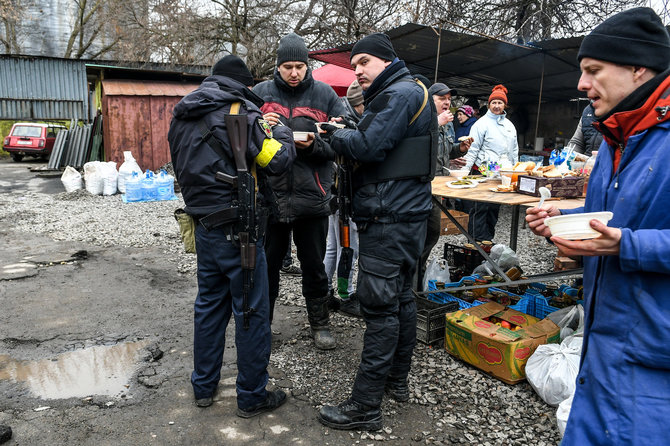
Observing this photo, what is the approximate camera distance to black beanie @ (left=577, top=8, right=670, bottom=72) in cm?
146

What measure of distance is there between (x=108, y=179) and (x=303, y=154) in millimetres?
9142

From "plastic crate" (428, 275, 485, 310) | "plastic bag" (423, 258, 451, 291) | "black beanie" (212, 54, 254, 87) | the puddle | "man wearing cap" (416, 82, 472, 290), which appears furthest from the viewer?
"plastic bag" (423, 258, 451, 291)

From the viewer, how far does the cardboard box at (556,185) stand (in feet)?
11.8

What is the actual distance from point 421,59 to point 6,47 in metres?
23.6

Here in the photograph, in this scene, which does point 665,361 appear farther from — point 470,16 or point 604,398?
point 470,16

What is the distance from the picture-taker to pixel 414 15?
13266mm

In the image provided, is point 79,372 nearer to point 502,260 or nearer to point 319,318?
point 319,318

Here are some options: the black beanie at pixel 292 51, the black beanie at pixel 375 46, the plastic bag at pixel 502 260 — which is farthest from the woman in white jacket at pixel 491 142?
the black beanie at pixel 375 46

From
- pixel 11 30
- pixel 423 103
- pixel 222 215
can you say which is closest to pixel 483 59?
pixel 423 103

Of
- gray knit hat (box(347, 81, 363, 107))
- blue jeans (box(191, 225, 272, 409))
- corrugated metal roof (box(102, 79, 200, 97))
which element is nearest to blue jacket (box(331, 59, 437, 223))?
blue jeans (box(191, 225, 272, 409))

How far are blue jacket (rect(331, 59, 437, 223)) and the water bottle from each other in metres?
8.83

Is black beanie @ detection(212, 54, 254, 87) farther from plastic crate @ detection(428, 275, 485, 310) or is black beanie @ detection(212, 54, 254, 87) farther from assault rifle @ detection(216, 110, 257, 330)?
plastic crate @ detection(428, 275, 485, 310)

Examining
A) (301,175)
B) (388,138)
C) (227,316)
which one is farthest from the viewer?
(301,175)

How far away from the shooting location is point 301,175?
3.65 m
